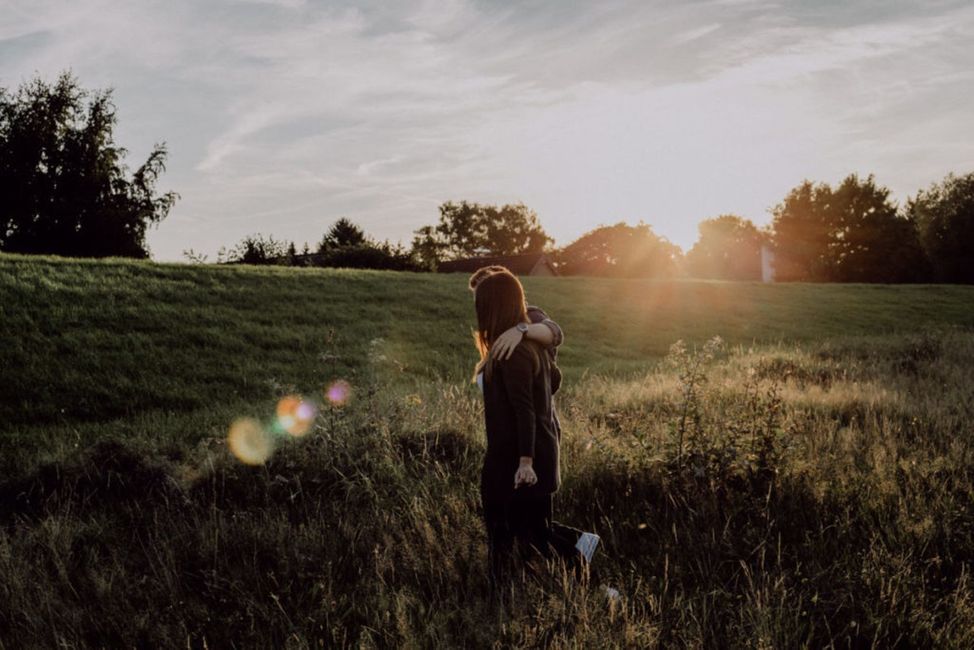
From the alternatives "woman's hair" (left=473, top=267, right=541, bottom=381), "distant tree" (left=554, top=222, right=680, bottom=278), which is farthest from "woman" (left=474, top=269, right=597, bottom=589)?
"distant tree" (left=554, top=222, right=680, bottom=278)

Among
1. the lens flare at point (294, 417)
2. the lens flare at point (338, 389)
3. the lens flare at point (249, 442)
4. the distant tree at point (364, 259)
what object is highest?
the distant tree at point (364, 259)

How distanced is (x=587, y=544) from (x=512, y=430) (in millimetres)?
887

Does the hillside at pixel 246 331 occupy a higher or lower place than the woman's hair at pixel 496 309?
lower

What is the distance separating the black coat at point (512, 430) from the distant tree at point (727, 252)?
252 ft

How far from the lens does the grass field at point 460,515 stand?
11.6 ft

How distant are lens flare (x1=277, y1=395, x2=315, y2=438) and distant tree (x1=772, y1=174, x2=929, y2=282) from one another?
217 ft

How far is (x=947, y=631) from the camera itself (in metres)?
3.16

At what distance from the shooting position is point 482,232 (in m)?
97.7

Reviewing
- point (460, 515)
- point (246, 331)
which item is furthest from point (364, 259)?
point (460, 515)

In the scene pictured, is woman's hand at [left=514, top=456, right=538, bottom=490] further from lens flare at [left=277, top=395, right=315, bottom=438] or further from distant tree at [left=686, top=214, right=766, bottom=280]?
distant tree at [left=686, top=214, right=766, bottom=280]

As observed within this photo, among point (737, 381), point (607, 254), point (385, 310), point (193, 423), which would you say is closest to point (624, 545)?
point (737, 381)

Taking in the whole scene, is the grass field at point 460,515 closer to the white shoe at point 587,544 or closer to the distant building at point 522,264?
the white shoe at point 587,544

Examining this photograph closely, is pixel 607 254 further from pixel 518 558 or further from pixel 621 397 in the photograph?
pixel 518 558

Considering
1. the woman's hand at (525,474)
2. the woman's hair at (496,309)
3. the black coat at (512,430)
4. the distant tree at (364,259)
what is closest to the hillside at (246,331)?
the woman's hair at (496,309)
